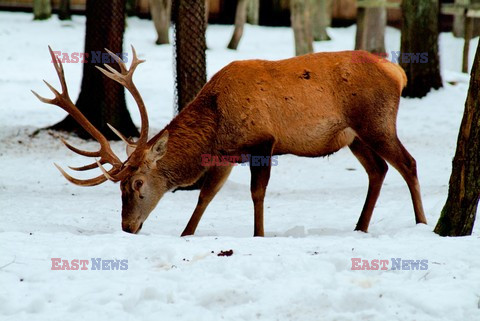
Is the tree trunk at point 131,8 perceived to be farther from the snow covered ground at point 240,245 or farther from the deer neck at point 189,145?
the deer neck at point 189,145

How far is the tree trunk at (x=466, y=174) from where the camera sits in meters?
5.98

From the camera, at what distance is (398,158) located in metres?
7.11

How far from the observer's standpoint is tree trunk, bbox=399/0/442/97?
14312 millimetres

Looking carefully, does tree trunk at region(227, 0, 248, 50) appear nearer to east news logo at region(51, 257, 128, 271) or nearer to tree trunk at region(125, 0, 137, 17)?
tree trunk at region(125, 0, 137, 17)

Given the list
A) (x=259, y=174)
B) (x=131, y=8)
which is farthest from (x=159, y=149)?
(x=131, y=8)

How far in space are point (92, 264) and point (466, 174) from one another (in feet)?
9.36

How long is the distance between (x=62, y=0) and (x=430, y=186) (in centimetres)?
1680

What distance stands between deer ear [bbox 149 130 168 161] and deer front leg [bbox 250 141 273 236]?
751 millimetres

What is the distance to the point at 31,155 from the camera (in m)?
10.8

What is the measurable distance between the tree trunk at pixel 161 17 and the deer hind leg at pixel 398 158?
1430cm

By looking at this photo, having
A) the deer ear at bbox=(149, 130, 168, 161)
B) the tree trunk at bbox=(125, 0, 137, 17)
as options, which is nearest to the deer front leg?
the deer ear at bbox=(149, 130, 168, 161)

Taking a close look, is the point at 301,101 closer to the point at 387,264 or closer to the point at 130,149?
the point at 130,149

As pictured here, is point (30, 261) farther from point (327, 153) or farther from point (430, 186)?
point (430, 186)

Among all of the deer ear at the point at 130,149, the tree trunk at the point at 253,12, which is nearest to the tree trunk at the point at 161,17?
the tree trunk at the point at 253,12
